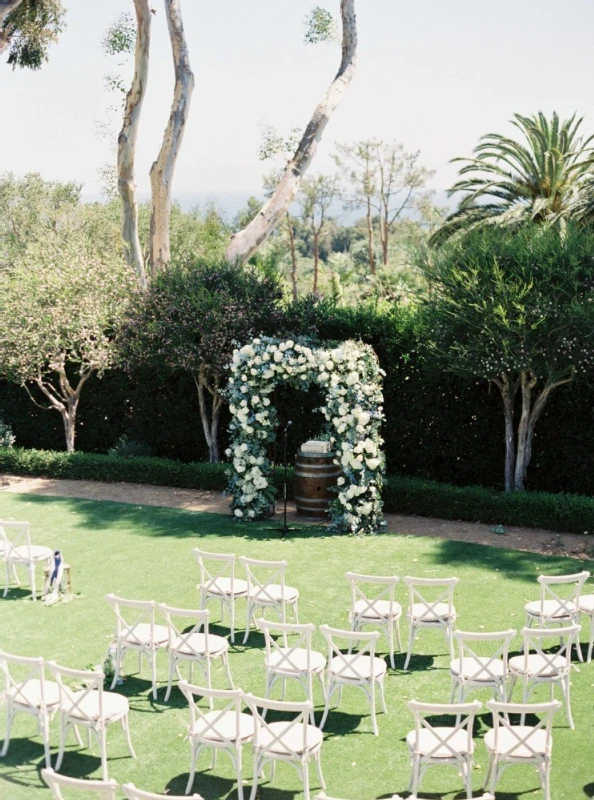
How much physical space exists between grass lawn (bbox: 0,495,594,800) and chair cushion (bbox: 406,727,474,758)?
1.61ft

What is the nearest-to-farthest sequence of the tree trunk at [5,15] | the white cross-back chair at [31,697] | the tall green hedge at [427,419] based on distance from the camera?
the white cross-back chair at [31,697] → the tall green hedge at [427,419] → the tree trunk at [5,15]

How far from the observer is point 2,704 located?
9.83 meters

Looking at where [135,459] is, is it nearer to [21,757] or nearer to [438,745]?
[21,757]

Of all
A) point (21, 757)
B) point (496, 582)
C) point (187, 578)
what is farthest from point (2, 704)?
point (496, 582)

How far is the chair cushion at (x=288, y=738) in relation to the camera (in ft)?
25.9

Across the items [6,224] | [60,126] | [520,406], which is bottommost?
[520,406]

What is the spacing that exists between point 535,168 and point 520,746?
23335 millimetres

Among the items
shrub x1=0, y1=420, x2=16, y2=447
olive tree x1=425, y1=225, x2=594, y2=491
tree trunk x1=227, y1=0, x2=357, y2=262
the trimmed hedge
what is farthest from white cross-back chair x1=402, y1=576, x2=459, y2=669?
tree trunk x1=227, y1=0, x2=357, y2=262

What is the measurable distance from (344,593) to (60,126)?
352ft

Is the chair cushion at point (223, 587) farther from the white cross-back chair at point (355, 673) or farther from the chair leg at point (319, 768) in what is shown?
the chair leg at point (319, 768)

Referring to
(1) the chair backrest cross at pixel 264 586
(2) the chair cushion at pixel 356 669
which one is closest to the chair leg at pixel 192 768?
(2) the chair cushion at pixel 356 669

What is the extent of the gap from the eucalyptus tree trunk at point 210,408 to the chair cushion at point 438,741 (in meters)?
12.3

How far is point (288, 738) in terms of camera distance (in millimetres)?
8031

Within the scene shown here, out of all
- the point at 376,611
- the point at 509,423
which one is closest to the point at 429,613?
the point at 376,611
